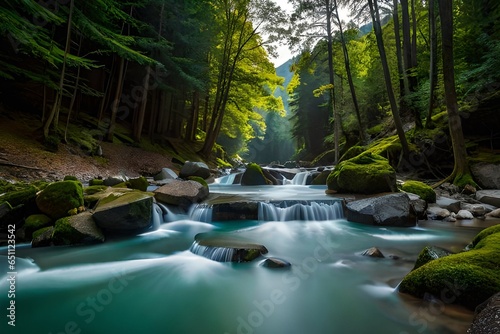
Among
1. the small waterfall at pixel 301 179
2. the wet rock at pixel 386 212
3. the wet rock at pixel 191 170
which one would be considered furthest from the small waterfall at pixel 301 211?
the small waterfall at pixel 301 179

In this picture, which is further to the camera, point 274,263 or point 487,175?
point 487,175

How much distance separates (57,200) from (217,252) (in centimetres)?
350

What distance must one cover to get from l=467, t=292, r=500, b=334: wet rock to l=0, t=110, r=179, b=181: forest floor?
970cm

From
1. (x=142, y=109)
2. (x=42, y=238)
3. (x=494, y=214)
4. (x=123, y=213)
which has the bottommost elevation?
(x=42, y=238)

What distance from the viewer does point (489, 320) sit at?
6.72 ft

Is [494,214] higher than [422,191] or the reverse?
the reverse

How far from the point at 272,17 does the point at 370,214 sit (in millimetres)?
16915

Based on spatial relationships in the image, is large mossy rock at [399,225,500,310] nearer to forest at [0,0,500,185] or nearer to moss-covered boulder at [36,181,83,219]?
moss-covered boulder at [36,181,83,219]

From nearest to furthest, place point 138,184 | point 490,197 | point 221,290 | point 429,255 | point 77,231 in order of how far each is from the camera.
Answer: point 429,255 < point 221,290 < point 77,231 < point 490,197 < point 138,184

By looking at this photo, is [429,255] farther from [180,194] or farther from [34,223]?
[34,223]

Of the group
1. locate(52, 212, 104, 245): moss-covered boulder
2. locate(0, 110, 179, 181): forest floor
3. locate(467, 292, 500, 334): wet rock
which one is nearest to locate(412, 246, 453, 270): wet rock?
locate(467, 292, 500, 334): wet rock

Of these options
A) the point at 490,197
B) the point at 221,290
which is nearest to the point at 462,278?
the point at 221,290

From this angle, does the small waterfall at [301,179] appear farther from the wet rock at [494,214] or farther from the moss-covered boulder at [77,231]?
the moss-covered boulder at [77,231]

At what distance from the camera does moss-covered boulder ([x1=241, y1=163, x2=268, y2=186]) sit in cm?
1434
